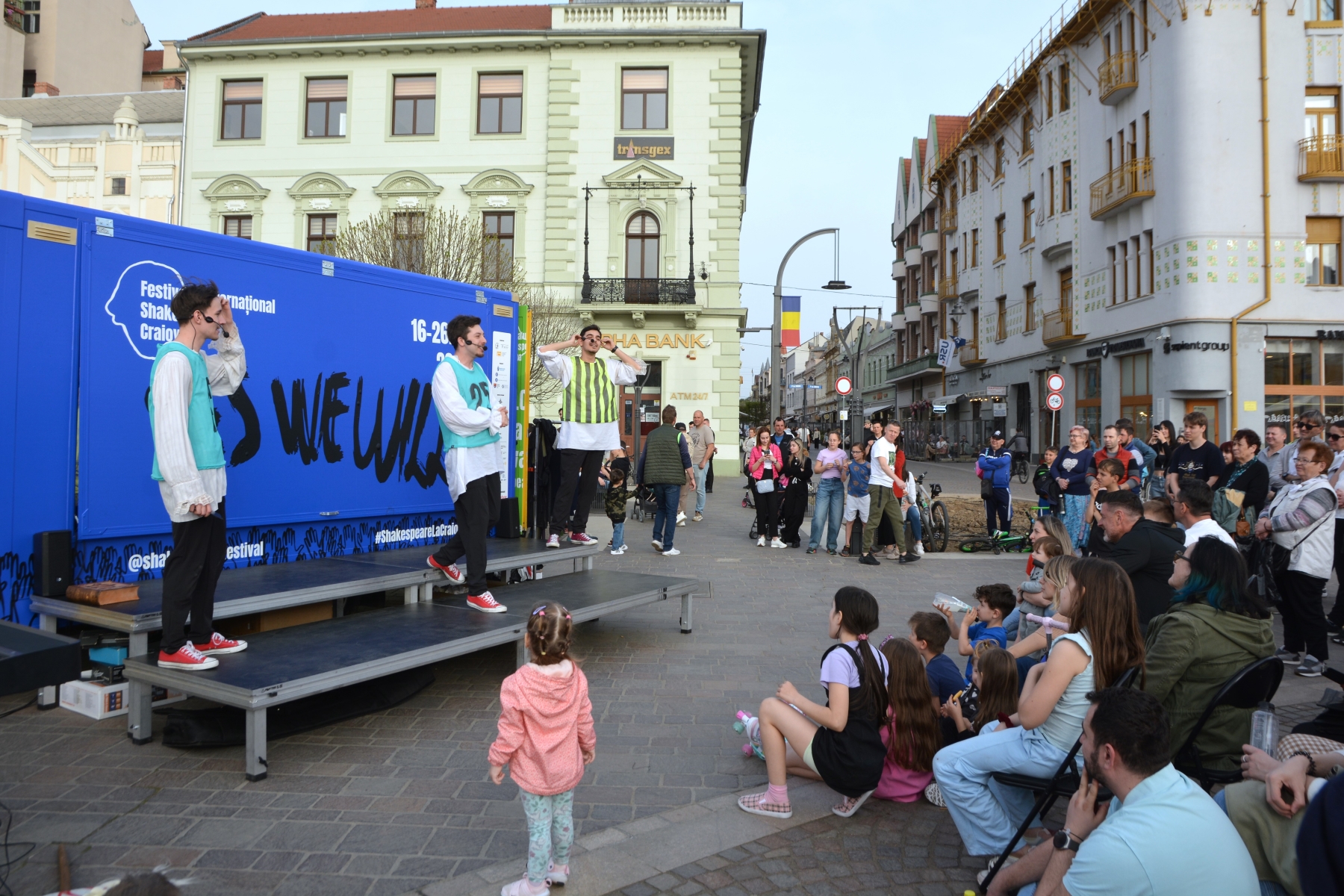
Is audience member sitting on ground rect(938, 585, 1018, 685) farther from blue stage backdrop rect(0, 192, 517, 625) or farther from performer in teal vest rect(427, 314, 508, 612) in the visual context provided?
blue stage backdrop rect(0, 192, 517, 625)

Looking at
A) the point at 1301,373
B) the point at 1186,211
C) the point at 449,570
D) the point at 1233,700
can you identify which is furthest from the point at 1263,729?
the point at 1301,373

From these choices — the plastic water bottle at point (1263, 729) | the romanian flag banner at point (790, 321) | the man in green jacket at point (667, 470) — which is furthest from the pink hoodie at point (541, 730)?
the romanian flag banner at point (790, 321)

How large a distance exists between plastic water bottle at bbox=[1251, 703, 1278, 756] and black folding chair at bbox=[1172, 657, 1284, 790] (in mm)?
230

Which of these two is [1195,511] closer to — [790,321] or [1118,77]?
[790,321]

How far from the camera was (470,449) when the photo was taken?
5707 mm

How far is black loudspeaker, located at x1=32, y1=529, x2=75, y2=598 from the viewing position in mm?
4738

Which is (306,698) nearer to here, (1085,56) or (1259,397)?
(1259,397)

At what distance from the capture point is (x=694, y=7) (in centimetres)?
3006

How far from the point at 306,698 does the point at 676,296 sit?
25.5 meters

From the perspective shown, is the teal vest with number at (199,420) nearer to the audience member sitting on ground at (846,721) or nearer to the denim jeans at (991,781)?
the audience member sitting on ground at (846,721)

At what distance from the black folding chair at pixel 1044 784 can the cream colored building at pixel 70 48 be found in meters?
61.5

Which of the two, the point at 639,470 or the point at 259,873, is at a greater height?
the point at 639,470

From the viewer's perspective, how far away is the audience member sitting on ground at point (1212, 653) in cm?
332

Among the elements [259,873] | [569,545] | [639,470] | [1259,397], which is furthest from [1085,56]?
[259,873]
